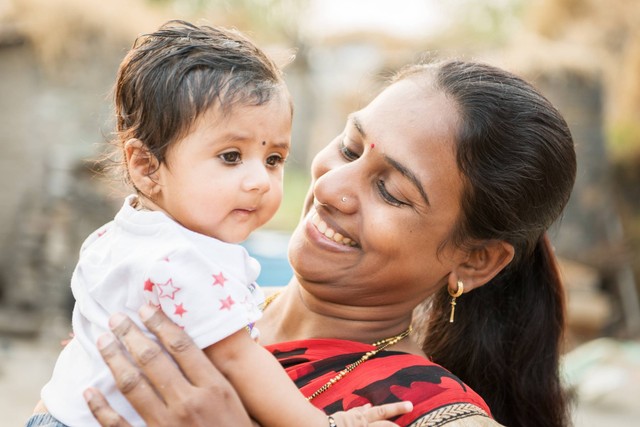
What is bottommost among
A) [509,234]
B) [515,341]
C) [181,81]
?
[515,341]

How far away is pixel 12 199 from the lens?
8.34 meters

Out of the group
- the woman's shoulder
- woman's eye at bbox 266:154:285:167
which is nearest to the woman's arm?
the woman's shoulder

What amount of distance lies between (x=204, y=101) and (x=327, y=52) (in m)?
15.6

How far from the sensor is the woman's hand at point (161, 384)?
180 centimetres

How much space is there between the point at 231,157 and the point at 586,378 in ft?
20.0

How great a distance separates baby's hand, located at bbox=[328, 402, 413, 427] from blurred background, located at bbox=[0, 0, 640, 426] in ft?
3.80

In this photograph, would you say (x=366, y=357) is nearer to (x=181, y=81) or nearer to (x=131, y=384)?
(x=131, y=384)

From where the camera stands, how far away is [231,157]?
1.87 meters

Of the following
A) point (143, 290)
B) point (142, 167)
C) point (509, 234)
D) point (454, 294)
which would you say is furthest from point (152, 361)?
point (509, 234)

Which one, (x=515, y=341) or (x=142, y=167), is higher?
(x=142, y=167)

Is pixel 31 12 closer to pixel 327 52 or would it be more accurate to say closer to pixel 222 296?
pixel 222 296

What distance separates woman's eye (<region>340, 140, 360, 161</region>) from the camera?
236 centimetres

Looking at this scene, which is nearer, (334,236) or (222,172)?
(222,172)

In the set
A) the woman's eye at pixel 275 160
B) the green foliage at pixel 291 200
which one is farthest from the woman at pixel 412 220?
the green foliage at pixel 291 200
